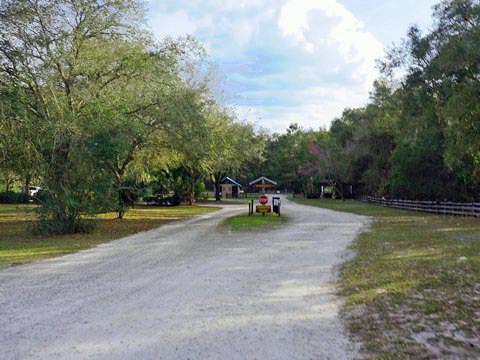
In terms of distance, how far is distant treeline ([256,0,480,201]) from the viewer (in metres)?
16.8

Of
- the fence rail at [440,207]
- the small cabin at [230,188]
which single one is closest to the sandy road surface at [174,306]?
the fence rail at [440,207]

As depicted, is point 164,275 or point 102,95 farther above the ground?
Answer: point 102,95

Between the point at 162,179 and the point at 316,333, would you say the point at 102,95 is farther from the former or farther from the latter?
the point at 162,179

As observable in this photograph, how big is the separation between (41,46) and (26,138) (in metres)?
4.51

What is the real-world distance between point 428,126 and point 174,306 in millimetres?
19034

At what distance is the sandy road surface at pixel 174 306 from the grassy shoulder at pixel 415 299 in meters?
0.42

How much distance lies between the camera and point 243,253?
11.3 m

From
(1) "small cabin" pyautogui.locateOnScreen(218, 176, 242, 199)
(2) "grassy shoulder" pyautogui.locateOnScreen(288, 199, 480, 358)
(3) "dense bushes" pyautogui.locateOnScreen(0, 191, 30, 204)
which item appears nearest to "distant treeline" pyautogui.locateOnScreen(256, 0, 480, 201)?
(2) "grassy shoulder" pyautogui.locateOnScreen(288, 199, 480, 358)

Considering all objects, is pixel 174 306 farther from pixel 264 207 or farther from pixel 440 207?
pixel 440 207

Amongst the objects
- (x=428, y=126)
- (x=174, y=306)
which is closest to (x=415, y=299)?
(x=174, y=306)

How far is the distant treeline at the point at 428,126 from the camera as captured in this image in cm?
1680

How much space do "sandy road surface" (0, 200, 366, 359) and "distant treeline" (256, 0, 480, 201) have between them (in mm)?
9920

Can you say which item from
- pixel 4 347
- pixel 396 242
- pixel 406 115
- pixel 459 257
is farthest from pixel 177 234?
pixel 406 115

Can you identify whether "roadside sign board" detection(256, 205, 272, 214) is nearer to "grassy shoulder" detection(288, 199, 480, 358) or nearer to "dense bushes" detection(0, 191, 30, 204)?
"grassy shoulder" detection(288, 199, 480, 358)
